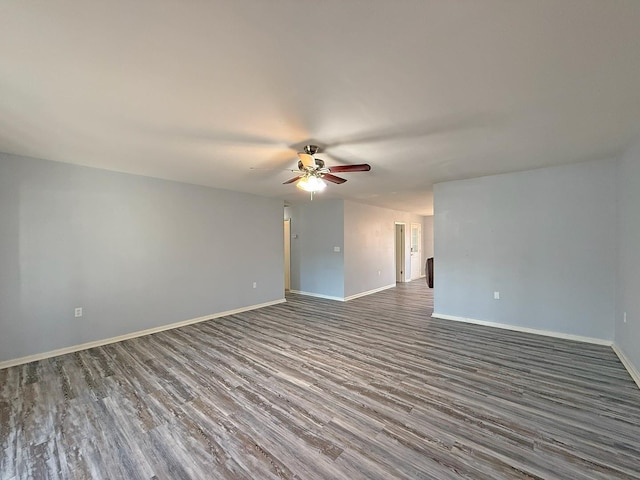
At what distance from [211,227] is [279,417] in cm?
366

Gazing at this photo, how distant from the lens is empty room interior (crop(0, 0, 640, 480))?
1.38 metres

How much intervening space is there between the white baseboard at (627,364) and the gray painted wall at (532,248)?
0.26 m

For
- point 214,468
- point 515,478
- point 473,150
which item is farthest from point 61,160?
point 515,478

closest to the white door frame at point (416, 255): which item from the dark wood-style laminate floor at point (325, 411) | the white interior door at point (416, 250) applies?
the white interior door at point (416, 250)

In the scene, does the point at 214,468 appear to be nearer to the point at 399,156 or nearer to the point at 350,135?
the point at 350,135

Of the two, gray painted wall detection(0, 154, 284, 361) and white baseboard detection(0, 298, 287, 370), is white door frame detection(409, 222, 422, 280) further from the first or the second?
white baseboard detection(0, 298, 287, 370)

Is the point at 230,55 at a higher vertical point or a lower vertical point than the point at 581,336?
higher

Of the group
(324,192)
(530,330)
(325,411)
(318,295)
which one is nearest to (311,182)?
(325,411)

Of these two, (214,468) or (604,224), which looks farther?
(604,224)

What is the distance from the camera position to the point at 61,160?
3283mm

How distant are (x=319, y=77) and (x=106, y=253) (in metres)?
3.85

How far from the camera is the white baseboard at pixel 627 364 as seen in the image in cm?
249

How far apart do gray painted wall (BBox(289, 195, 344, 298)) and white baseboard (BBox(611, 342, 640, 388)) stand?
424cm

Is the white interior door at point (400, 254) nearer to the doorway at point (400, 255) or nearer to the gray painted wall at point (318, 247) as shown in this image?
the doorway at point (400, 255)
